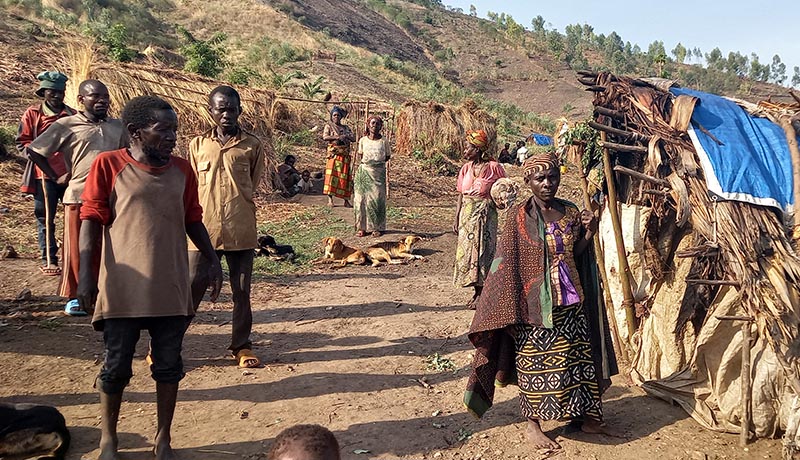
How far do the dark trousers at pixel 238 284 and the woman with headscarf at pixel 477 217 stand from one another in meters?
2.22

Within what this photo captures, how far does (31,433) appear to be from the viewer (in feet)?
10.0

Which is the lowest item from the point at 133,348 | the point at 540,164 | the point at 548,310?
the point at 133,348

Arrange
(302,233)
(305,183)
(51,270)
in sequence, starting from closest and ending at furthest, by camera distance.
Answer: (51,270) < (302,233) < (305,183)

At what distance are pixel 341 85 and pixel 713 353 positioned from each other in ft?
82.1

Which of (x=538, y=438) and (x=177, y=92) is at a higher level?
(x=177, y=92)

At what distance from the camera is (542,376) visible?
3377mm

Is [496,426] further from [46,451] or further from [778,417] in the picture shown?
[46,451]

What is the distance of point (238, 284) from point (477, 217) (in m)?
2.47

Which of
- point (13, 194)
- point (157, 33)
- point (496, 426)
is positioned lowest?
point (496, 426)

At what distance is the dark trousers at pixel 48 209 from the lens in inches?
217

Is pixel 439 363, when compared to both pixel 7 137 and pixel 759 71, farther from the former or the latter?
pixel 759 71

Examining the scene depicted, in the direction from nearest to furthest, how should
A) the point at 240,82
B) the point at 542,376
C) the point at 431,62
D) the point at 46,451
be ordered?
the point at 46,451
the point at 542,376
the point at 240,82
the point at 431,62

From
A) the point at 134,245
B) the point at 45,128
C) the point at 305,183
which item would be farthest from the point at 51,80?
the point at 305,183

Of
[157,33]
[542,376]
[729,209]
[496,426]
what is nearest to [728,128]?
[729,209]
